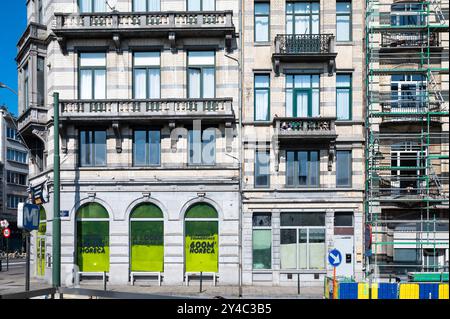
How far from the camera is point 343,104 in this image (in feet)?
60.0

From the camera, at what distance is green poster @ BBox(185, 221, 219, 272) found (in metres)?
17.5

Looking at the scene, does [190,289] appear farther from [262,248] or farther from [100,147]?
[100,147]

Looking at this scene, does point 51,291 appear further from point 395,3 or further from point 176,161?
point 395,3

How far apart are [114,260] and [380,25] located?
15.0m

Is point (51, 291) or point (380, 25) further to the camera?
point (380, 25)

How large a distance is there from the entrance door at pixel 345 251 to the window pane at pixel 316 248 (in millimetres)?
593

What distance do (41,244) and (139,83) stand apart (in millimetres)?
8813

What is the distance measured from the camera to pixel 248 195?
18047 mm

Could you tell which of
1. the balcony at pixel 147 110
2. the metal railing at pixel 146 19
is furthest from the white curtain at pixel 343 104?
the metal railing at pixel 146 19

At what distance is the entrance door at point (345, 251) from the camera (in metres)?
17.6

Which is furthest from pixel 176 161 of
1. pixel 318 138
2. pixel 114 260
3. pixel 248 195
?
pixel 318 138

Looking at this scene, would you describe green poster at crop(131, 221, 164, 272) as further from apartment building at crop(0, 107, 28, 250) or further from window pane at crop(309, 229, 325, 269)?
window pane at crop(309, 229, 325, 269)

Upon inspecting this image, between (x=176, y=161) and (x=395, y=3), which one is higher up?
(x=395, y=3)
